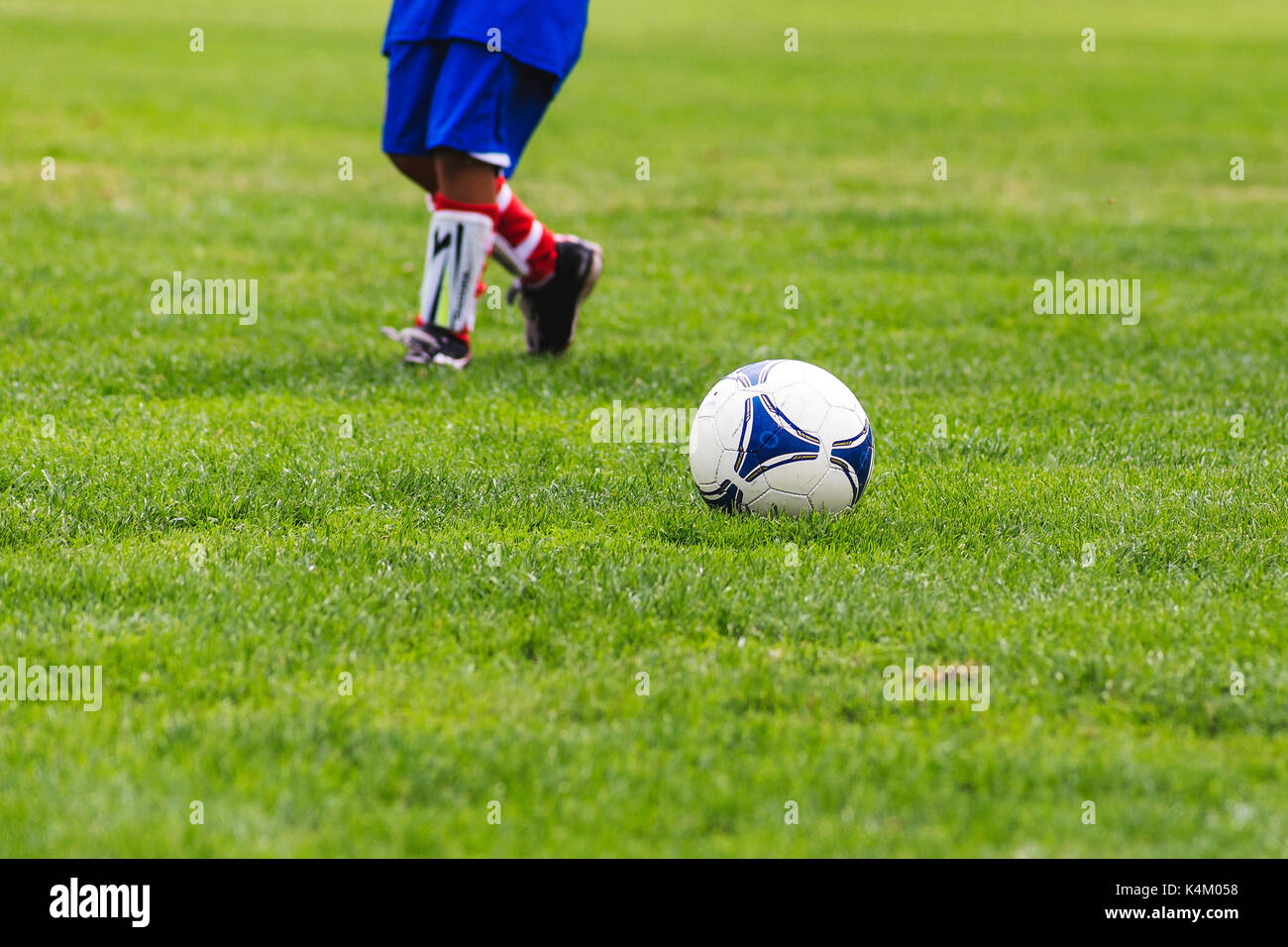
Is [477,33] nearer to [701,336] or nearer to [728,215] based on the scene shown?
[701,336]

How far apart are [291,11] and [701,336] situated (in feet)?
101

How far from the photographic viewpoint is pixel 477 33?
7.09 metres
